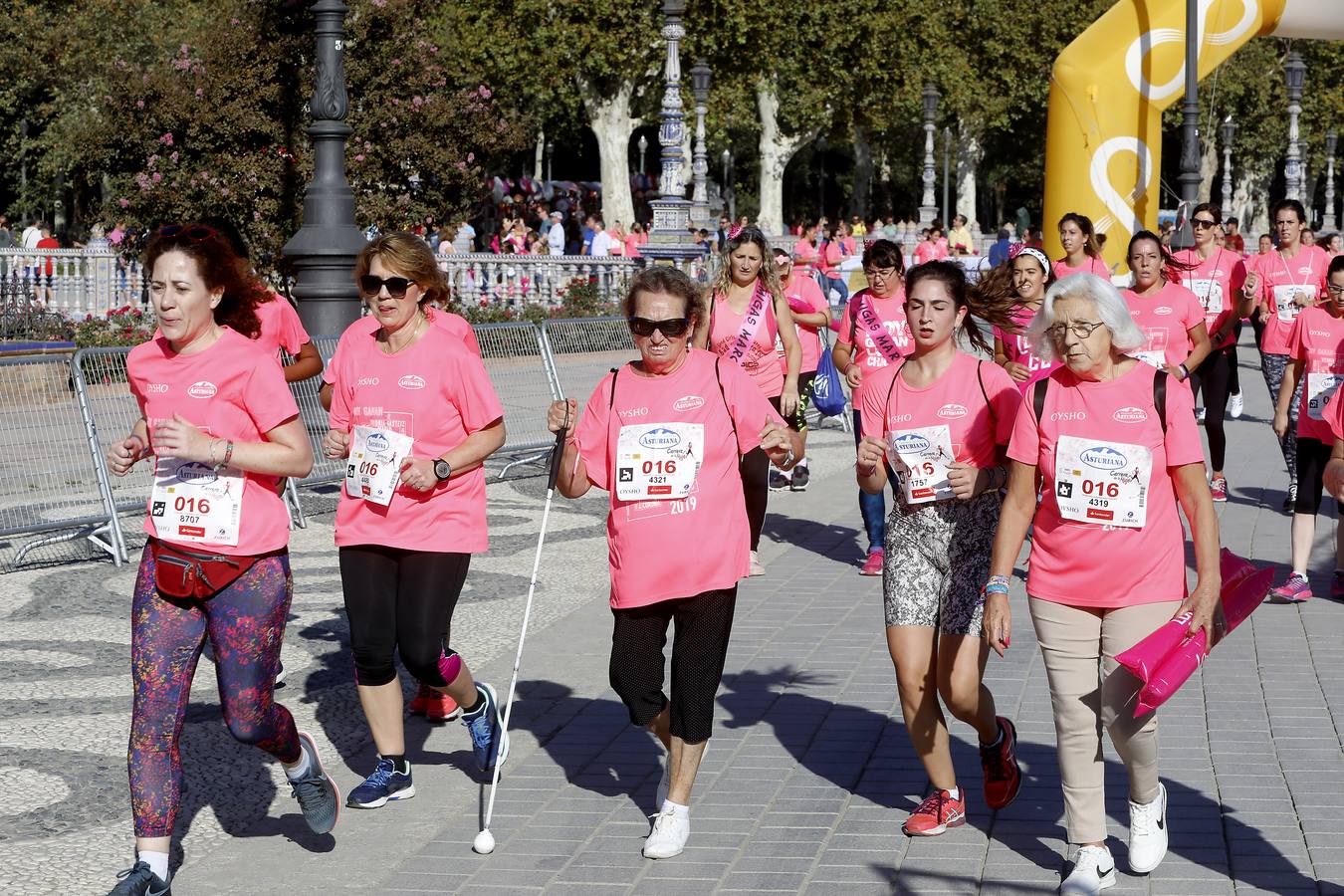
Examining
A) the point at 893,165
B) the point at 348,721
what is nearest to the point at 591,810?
the point at 348,721

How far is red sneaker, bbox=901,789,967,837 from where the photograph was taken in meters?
5.42

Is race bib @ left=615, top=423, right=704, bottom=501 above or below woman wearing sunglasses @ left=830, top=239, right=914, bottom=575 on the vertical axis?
below

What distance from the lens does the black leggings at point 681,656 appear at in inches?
209

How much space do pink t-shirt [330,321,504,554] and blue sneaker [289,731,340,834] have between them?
2.34 ft

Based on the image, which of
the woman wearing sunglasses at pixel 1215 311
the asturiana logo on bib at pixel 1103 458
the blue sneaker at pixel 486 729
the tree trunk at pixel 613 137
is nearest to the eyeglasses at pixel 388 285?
the blue sneaker at pixel 486 729

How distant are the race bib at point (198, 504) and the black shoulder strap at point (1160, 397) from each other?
2.48 metres

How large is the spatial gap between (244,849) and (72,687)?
2.27m

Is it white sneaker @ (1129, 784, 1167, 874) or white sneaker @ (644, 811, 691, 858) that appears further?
white sneaker @ (644, 811, 691, 858)

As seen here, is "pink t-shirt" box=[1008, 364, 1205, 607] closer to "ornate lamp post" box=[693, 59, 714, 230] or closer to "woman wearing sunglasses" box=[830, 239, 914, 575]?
"woman wearing sunglasses" box=[830, 239, 914, 575]

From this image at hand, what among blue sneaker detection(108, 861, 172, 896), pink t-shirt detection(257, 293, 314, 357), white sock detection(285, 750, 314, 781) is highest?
pink t-shirt detection(257, 293, 314, 357)

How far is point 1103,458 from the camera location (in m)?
4.89

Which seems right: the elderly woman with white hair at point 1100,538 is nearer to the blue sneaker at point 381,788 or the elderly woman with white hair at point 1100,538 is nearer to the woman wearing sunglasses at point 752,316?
the blue sneaker at point 381,788

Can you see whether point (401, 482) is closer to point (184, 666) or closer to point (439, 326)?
point (439, 326)

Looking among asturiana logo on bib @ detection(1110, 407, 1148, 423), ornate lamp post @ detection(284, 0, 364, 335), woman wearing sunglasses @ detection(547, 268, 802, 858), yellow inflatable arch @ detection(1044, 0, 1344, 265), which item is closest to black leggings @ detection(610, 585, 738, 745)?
woman wearing sunglasses @ detection(547, 268, 802, 858)
